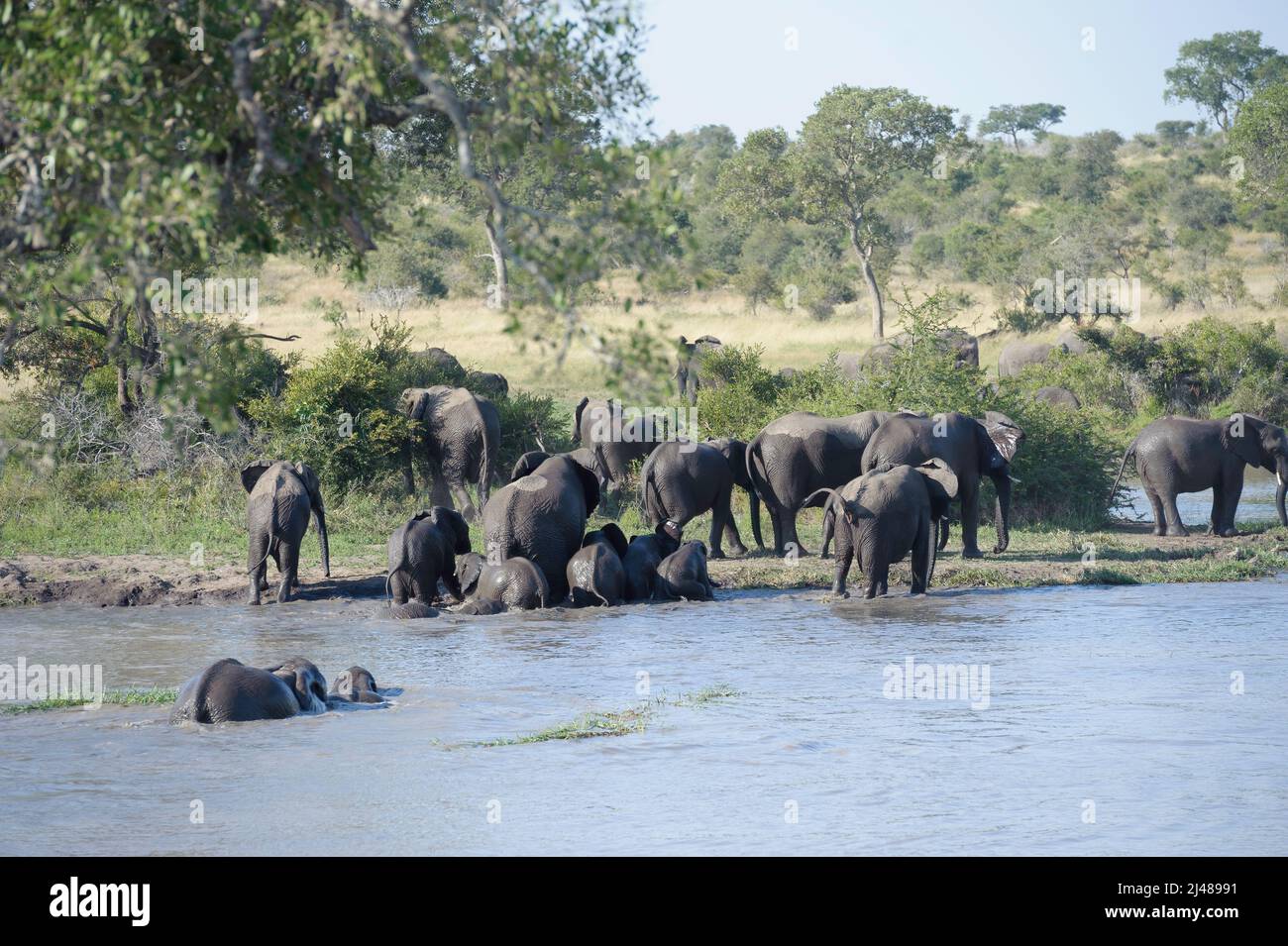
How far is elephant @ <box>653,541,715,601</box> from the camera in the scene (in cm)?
1700

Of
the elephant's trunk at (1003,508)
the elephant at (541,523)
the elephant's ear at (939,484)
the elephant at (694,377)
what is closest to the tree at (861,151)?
the elephant at (694,377)

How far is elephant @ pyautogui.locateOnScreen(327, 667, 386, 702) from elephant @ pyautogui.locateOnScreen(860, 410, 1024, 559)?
800 cm

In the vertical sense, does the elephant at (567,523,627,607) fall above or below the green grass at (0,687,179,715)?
above

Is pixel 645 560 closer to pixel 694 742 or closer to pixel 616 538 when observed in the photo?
pixel 616 538

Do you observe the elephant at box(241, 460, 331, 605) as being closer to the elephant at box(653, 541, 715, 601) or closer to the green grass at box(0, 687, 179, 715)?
the elephant at box(653, 541, 715, 601)

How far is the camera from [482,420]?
832 inches

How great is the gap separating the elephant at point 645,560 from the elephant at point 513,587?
902mm

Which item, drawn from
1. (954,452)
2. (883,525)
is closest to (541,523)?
(883,525)

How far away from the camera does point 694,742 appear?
11.4 metres

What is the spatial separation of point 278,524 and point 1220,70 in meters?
86.2

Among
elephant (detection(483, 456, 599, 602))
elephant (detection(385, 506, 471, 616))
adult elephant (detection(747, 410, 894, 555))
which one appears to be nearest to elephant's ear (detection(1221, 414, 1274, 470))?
adult elephant (detection(747, 410, 894, 555))

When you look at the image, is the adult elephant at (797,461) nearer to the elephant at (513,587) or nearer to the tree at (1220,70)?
the elephant at (513,587)

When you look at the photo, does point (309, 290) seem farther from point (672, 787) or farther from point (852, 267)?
point (672, 787)
